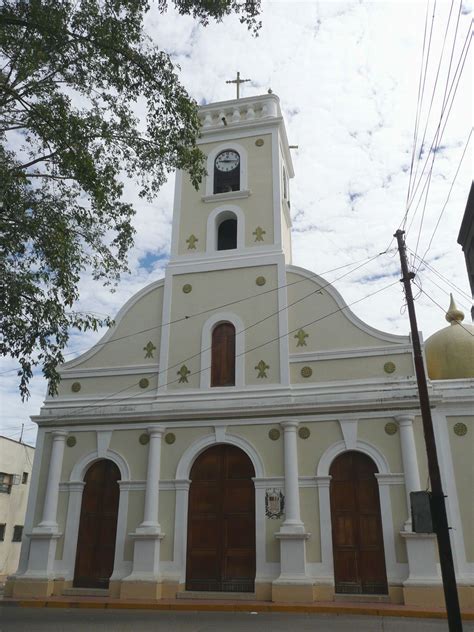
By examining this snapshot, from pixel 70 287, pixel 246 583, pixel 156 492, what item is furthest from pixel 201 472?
pixel 70 287

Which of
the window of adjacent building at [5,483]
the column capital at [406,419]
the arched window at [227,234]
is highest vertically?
the arched window at [227,234]

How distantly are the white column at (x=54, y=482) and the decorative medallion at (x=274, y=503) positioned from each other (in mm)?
5944

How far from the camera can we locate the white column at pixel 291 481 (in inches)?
549

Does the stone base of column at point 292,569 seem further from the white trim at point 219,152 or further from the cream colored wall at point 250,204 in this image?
the white trim at point 219,152

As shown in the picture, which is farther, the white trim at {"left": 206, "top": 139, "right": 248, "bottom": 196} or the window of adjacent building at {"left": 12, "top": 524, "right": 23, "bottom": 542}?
the window of adjacent building at {"left": 12, "top": 524, "right": 23, "bottom": 542}

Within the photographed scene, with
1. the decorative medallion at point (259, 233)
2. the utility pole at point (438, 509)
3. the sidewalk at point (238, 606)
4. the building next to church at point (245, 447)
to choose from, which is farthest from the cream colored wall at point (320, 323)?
the sidewalk at point (238, 606)

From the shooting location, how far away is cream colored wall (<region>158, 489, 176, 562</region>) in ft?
47.7

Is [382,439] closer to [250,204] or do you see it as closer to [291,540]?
[291,540]

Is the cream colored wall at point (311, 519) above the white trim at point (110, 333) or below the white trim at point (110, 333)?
below

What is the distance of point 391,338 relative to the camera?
15.4 meters

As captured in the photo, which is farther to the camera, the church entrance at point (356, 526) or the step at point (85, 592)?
the step at point (85, 592)

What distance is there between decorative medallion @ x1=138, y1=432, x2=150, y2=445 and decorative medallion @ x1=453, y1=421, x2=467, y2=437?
8320mm

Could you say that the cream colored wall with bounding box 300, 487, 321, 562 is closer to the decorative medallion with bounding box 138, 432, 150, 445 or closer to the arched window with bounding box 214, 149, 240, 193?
the decorative medallion with bounding box 138, 432, 150, 445

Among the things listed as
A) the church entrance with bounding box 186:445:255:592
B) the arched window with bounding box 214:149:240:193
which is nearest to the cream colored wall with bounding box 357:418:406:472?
the church entrance with bounding box 186:445:255:592
